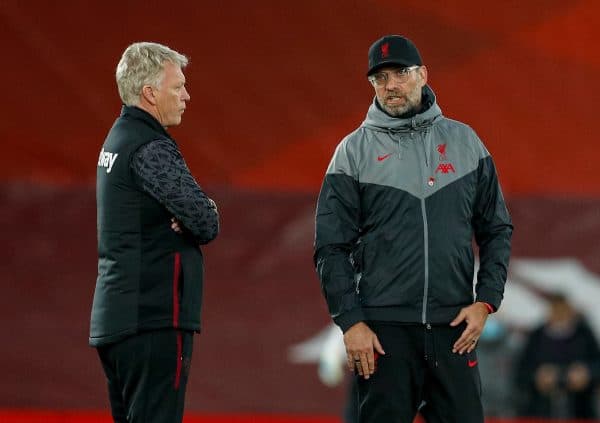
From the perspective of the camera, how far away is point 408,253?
11.6 feet

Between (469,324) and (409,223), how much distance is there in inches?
13.3

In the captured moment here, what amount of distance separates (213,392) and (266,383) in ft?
1.09

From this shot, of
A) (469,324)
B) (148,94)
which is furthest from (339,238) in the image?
(148,94)

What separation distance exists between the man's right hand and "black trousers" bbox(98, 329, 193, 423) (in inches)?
18.7

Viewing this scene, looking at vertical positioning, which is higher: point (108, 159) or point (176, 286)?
point (108, 159)

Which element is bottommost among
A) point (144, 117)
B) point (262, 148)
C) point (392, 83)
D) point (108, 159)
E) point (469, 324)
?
point (469, 324)

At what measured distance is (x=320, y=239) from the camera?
3582 millimetres

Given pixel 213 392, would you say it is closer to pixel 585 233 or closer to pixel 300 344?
pixel 300 344

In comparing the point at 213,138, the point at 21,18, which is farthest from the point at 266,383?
the point at 21,18

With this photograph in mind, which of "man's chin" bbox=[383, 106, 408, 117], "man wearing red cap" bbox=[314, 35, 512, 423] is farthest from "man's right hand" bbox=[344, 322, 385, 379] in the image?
"man's chin" bbox=[383, 106, 408, 117]

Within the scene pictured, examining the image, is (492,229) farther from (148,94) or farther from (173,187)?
(148,94)

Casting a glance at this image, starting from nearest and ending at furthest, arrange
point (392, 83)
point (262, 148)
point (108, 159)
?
point (108, 159) < point (392, 83) < point (262, 148)

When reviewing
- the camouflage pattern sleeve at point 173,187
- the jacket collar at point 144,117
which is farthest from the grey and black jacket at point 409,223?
the jacket collar at point 144,117

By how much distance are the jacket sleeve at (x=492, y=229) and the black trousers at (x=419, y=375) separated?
17cm
